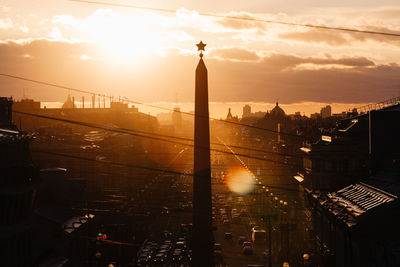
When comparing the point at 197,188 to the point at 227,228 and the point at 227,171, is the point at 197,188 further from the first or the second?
the point at 227,171

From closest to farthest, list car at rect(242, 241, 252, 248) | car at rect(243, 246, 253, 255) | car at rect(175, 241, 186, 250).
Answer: car at rect(243, 246, 253, 255) → car at rect(242, 241, 252, 248) → car at rect(175, 241, 186, 250)

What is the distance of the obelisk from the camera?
2128 cm

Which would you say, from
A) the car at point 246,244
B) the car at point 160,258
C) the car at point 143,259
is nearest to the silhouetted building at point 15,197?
the car at point 143,259

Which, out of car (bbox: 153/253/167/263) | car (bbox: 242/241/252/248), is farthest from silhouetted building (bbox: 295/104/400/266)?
car (bbox: 153/253/167/263)

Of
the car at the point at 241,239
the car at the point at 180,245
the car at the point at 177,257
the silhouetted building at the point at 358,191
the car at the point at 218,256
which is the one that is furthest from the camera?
the car at the point at 241,239

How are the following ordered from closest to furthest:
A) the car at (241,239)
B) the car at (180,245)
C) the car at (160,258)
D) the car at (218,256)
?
1. the car at (160,258)
2. the car at (218,256)
3. the car at (180,245)
4. the car at (241,239)

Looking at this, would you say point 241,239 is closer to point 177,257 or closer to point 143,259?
point 177,257

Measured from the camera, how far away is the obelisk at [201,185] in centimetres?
2128

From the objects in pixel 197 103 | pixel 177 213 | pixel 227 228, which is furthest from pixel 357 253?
pixel 177 213

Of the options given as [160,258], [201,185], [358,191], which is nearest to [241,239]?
[160,258]

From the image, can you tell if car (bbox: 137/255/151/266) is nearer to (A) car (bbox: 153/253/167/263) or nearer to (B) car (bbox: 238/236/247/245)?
(A) car (bbox: 153/253/167/263)

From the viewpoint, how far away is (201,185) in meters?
21.7

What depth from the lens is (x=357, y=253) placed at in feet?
82.9

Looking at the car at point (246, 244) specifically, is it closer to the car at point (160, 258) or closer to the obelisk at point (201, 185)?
the car at point (160, 258)
